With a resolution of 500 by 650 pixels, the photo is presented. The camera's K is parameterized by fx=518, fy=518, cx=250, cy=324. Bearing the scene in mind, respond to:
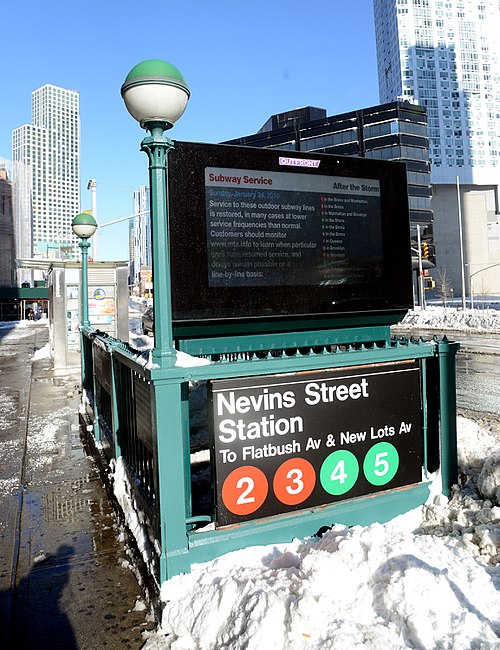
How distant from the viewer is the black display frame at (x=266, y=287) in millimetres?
5371

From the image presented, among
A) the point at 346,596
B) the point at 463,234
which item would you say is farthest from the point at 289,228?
the point at 463,234

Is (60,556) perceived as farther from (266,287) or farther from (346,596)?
(266,287)

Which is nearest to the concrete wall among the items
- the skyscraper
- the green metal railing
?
the skyscraper

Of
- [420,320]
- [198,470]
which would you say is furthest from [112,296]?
[420,320]

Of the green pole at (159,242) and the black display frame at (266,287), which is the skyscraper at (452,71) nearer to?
the black display frame at (266,287)

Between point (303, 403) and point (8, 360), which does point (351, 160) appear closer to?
point (303, 403)

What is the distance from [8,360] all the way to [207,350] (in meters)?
17.3

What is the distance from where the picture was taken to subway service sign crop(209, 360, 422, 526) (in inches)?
150

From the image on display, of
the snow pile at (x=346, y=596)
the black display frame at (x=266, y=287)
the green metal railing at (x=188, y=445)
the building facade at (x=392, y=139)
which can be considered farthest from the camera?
the building facade at (x=392, y=139)

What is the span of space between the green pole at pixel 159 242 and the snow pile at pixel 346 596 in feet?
5.01

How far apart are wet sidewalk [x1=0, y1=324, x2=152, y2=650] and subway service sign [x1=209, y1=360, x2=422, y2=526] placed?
0.95 metres

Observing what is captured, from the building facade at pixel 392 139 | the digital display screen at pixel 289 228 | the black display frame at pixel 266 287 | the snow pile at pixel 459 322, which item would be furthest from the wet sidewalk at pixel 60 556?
the building facade at pixel 392 139

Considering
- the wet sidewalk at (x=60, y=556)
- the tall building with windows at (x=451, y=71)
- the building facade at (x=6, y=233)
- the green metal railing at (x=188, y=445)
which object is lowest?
the wet sidewalk at (x=60, y=556)

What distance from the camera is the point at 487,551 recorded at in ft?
11.7
